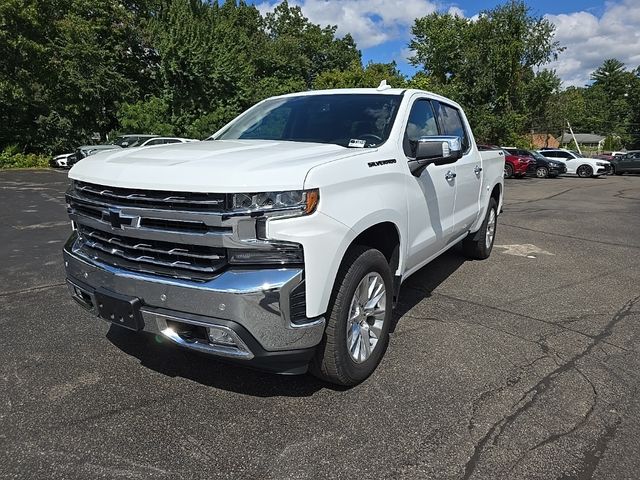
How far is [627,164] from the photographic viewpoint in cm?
3316

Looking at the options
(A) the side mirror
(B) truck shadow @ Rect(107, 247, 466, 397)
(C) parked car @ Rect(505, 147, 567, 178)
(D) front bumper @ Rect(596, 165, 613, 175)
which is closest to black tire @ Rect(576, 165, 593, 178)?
(D) front bumper @ Rect(596, 165, 613, 175)

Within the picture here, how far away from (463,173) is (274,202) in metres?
2.95

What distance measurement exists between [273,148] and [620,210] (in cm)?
1231

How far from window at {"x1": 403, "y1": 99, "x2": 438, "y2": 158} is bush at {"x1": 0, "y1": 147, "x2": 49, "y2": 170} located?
2869 centimetres

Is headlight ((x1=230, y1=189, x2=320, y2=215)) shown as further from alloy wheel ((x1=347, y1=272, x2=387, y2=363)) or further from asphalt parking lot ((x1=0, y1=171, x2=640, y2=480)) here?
asphalt parking lot ((x1=0, y1=171, x2=640, y2=480))

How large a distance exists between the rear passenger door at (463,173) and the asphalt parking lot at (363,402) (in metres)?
0.83

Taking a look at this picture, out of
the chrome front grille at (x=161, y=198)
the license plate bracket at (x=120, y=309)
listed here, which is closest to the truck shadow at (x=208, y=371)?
the license plate bracket at (x=120, y=309)

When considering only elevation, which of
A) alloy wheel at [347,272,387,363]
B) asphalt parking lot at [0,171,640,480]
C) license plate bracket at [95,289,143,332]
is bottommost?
asphalt parking lot at [0,171,640,480]

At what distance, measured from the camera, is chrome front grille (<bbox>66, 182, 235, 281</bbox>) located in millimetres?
2576

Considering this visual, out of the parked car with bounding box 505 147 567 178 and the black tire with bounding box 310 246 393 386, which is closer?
the black tire with bounding box 310 246 393 386

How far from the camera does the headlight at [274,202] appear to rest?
2559mm

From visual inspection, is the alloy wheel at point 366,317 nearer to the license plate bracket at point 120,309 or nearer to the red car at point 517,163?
the license plate bracket at point 120,309

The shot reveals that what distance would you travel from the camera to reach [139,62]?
103ft

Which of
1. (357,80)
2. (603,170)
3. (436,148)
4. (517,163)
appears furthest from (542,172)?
(436,148)
